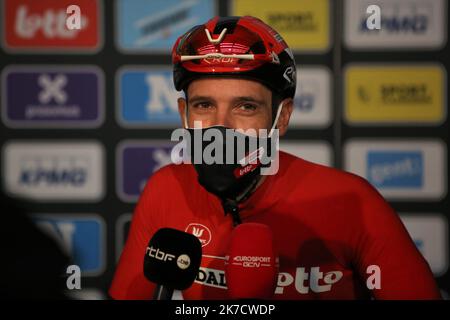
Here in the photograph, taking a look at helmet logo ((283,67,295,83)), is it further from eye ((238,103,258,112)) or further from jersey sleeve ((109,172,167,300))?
jersey sleeve ((109,172,167,300))

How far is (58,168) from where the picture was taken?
2.37m

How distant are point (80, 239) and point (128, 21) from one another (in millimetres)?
920

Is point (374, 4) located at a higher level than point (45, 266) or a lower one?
higher

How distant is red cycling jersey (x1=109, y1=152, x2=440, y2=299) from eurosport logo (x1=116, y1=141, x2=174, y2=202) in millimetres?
892

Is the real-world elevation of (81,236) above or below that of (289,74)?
below

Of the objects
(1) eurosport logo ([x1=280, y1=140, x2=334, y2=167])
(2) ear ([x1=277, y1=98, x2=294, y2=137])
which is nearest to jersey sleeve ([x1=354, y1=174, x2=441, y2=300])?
(2) ear ([x1=277, y1=98, x2=294, y2=137])

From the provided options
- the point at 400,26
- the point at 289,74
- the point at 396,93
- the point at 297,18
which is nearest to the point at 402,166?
the point at 396,93

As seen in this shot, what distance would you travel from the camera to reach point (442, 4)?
2.28 metres

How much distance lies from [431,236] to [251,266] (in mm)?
1623

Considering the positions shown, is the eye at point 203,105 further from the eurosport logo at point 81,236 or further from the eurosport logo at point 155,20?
the eurosport logo at point 81,236

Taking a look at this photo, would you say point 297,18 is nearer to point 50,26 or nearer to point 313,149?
point 313,149

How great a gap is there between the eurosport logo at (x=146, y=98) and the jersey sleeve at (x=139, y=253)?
0.86 metres
